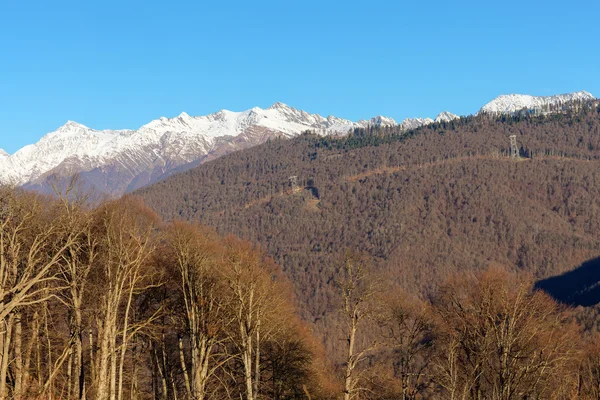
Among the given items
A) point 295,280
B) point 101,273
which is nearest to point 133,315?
point 101,273

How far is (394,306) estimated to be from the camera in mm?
42031

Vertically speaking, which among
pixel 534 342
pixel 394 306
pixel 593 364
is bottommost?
pixel 593 364

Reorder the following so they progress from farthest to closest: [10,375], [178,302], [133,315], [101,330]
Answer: [178,302] < [133,315] < [10,375] < [101,330]

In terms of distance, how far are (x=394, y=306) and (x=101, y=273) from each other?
2205cm

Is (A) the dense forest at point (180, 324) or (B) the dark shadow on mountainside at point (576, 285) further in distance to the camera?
(B) the dark shadow on mountainside at point (576, 285)

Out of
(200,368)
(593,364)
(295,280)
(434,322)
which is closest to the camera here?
(200,368)

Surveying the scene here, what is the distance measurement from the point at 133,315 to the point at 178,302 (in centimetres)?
353

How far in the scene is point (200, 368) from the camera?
21.4 metres

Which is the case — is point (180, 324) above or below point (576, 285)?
above

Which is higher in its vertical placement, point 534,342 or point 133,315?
point 133,315

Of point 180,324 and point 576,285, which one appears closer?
point 180,324

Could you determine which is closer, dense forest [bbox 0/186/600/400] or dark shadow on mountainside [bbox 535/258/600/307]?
dense forest [bbox 0/186/600/400]

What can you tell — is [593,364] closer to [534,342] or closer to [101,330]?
[534,342]

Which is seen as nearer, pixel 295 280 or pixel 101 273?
pixel 101 273
